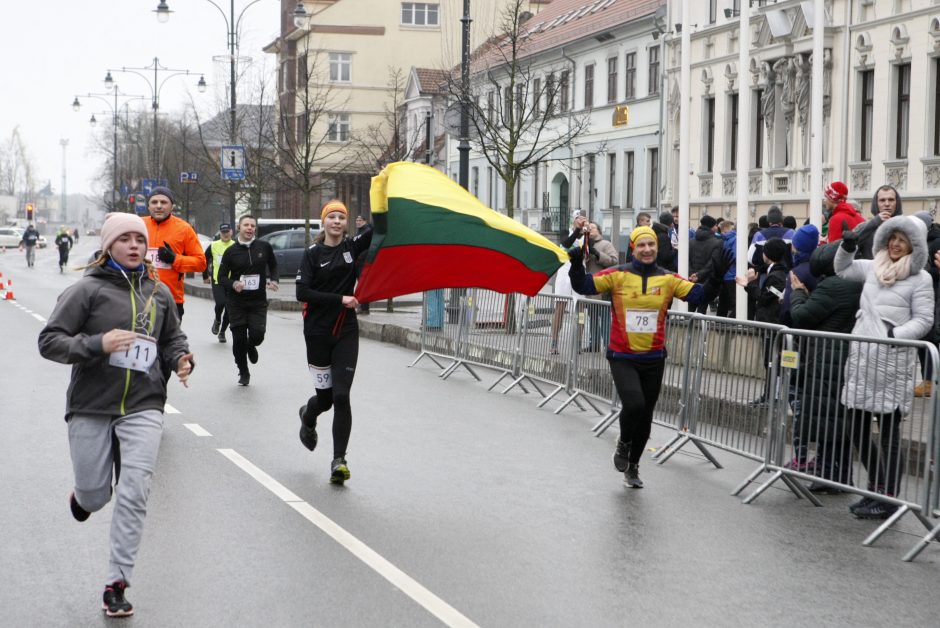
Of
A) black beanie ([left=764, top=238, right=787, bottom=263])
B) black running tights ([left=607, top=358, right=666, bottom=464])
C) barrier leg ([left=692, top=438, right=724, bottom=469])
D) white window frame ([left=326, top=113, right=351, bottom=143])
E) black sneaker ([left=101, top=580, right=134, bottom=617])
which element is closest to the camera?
black sneaker ([left=101, top=580, right=134, bottom=617])

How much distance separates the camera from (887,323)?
9.47 metres

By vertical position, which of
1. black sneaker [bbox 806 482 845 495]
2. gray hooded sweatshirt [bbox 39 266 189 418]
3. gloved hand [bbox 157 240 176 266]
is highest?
gloved hand [bbox 157 240 176 266]

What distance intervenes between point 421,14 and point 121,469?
274 ft

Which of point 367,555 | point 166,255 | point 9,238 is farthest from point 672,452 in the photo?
point 9,238

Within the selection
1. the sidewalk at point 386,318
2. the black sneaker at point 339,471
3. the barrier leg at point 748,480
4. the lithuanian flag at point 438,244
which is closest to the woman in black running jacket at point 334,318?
the black sneaker at point 339,471

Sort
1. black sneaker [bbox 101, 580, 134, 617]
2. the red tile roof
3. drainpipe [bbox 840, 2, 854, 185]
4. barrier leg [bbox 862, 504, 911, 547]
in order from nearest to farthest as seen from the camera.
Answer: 1. black sneaker [bbox 101, 580, 134, 617]
2. barrier leg [bbox 862, 504, 911, 547]
3. drainpipe [bbox 840, 2, 854, 185]
4. the red tile roof

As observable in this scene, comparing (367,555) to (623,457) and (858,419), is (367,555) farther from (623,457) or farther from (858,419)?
(858,419)

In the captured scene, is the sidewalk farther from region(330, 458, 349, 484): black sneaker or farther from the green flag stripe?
region(330, 458, 349, 484): black sneaker

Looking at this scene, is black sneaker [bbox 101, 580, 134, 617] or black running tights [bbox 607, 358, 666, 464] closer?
black sneaker [bbox 101, 580, 134, 617]

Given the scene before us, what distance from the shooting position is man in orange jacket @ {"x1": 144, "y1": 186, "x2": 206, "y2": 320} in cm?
1240

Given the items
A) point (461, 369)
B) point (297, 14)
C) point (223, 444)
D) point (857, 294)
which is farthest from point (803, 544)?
point (297, 14)

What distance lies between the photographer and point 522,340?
52.5 feet

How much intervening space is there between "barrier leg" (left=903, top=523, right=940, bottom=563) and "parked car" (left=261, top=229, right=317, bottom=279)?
3527 cm

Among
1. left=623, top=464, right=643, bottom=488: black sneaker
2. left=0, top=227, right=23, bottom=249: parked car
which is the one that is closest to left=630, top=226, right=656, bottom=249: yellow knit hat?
left=623, top=464, right=643, bottom=488: black sneaker
